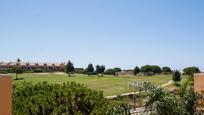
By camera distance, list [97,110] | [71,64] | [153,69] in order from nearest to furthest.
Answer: [97,110] → [153,69] → [71,64]

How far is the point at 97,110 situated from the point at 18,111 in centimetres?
314

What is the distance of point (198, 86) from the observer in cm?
1616

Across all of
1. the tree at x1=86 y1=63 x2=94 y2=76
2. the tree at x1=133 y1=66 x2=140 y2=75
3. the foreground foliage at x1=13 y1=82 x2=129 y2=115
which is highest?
the tree at x1=86 y1=63 x2=94 y2=76

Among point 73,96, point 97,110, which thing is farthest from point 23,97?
point 97,110

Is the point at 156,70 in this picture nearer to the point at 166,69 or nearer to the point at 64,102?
the point at 166,69

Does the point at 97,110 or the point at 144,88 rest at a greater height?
the point at 144,88

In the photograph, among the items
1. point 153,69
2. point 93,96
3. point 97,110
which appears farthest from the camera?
point 153,69

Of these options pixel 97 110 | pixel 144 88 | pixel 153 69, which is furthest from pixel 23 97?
pixel 153 69

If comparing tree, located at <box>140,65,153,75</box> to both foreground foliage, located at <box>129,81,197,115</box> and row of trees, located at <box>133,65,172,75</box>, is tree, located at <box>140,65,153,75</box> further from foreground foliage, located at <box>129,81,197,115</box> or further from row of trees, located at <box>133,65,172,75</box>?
foreground foliage, located at <box>129,81,197,115</box>

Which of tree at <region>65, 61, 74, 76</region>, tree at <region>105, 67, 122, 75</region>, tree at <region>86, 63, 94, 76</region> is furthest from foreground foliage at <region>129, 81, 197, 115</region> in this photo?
tree at <region>105, 67, 122, 75</region>

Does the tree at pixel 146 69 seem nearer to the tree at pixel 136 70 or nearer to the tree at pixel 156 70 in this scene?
the tree at pixel 156 70

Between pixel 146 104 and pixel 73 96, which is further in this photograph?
pixel 73 96

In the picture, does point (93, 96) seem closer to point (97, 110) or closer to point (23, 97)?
point (97, 110)

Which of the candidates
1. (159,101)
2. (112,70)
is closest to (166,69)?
(112,70)
